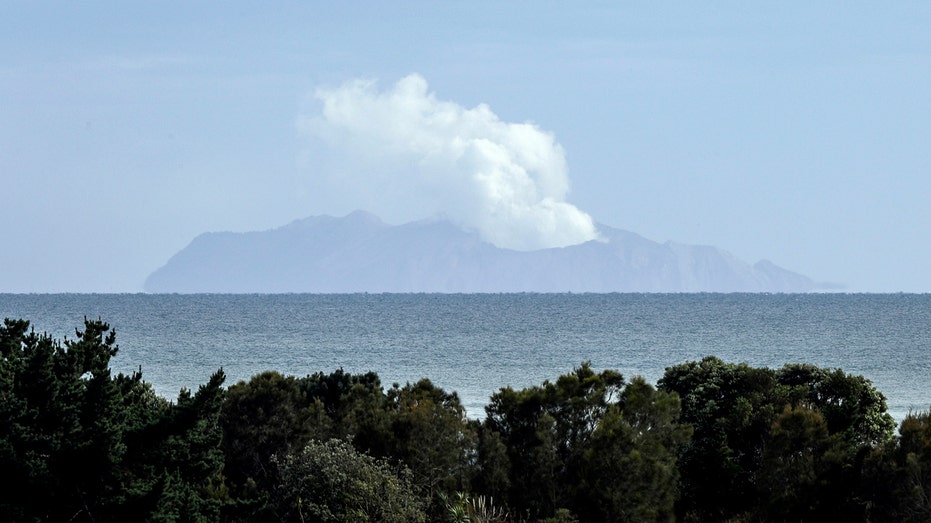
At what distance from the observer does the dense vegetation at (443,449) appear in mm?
20891

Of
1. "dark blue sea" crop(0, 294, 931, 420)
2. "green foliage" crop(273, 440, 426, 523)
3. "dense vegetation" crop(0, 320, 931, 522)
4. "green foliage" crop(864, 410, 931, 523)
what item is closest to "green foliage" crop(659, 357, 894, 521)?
"dense vegetation" crop(0, 320, 931, 522)

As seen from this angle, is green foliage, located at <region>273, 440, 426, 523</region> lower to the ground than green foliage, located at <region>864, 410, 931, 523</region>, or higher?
lower

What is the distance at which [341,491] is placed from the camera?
23.0 m

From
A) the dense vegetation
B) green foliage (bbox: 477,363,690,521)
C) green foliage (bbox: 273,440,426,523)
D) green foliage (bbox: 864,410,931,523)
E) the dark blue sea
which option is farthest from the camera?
the dark blue sea

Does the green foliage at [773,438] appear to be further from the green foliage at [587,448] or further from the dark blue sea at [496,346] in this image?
the dark blue sea at [496,346]

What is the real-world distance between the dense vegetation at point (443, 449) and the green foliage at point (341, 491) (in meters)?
0.04

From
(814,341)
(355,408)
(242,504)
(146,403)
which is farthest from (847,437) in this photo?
(814,341)

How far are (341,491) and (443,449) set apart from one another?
2.90 meters

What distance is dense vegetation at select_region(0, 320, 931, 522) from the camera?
20.9 metres

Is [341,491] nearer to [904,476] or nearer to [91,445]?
[91,445]

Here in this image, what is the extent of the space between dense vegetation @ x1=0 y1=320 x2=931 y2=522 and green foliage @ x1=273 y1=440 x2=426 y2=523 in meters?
0.04

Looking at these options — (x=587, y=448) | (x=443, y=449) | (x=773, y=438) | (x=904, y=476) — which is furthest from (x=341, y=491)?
(x=904, y=476)

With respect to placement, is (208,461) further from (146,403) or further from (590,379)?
(590,379)

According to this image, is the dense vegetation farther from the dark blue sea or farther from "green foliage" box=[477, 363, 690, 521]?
the dark blue sea
